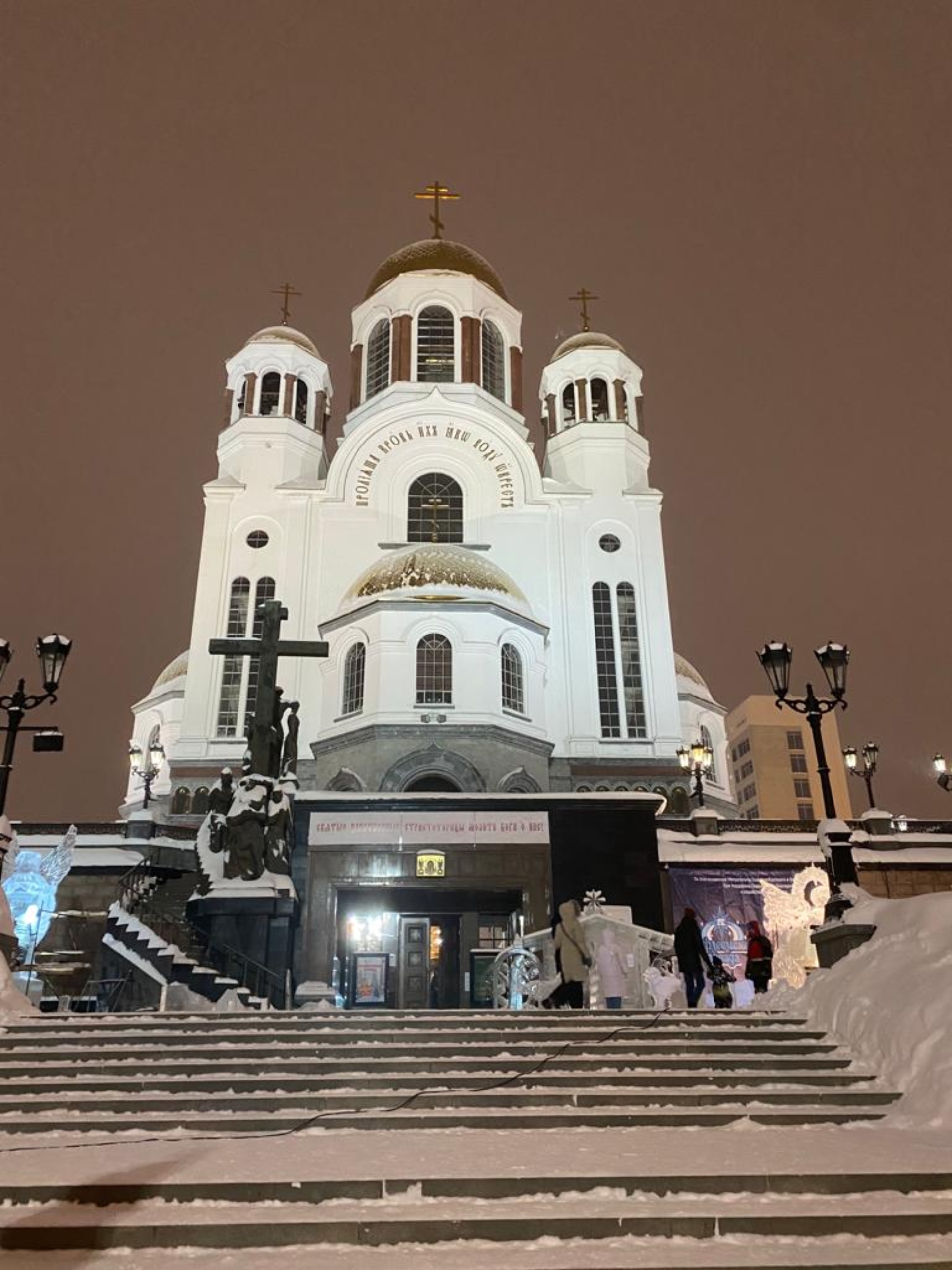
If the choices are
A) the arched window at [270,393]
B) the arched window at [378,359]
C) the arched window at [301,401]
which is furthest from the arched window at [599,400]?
the arched window at [270,393]

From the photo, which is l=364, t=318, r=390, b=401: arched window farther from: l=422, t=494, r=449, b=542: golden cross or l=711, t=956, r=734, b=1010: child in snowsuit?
l=711, t=956, r=734, b=1010: child in snowsuit

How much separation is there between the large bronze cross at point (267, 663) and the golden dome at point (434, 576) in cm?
743

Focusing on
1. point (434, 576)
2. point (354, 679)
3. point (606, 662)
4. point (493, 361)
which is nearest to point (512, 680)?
point (434, 576)

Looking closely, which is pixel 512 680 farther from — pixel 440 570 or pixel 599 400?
pixel 599 400

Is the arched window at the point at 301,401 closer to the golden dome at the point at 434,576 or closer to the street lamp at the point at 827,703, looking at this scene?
the golden dome at the point at 434,576

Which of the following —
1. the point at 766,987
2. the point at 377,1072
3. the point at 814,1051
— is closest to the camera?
the point at 377,1072

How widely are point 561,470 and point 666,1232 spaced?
3091 centimetres

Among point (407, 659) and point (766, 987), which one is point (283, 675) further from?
point (766, 987)

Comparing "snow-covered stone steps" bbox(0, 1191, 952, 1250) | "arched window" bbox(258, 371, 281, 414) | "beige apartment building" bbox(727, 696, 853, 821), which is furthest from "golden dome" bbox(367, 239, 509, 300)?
"beige apartment building" bbox(727, 696, 853, 821)

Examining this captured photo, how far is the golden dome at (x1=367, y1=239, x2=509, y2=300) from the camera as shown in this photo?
37.3m

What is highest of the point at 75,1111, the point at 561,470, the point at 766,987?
the point at 561,470

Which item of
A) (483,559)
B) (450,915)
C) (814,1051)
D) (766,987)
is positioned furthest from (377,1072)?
(483,559)

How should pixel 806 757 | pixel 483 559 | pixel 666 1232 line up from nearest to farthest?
pixel 666 1232
pixel 483 559
pixel 806 757

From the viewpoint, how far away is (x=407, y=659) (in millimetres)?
25062
